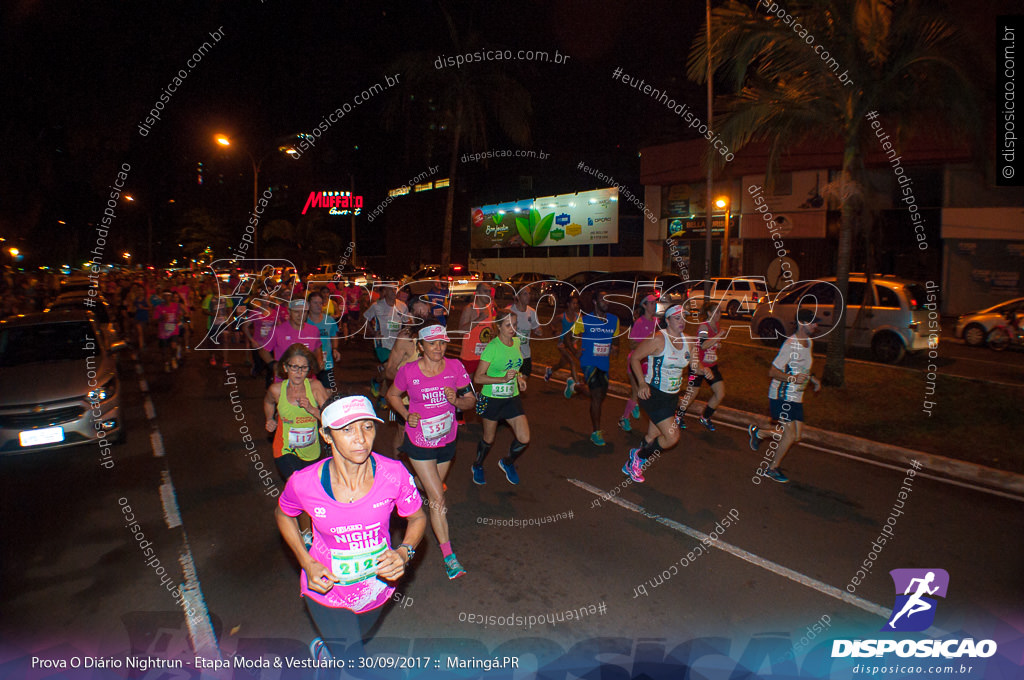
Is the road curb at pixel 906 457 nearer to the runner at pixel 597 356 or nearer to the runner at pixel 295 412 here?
the runner at pixel 597 356

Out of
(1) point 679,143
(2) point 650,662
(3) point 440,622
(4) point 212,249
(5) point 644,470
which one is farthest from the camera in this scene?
(1) point 679,143

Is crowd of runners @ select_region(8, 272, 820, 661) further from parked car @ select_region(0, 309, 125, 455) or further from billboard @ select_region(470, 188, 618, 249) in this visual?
billboard @ select_region(470, 188, 618, 249)

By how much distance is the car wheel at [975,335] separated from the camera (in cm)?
1691

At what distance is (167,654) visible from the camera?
381 centimetres

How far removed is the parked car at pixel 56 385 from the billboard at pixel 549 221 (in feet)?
97.3

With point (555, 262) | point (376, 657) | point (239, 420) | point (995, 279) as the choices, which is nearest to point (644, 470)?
point (376, 657)

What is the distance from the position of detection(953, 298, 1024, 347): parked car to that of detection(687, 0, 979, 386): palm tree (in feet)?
29.3

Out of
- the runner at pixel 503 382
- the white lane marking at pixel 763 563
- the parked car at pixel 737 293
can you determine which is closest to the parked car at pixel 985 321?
the parked car at pixel 737 293

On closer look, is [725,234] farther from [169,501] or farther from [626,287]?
[169,501]

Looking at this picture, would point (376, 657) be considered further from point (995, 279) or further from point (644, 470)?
point (995, 279)

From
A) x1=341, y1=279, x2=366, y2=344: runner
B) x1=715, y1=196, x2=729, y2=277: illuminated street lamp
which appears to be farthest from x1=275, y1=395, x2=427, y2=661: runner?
x1=715, y1=196, x2=729, y2=277: illuminated street lamp

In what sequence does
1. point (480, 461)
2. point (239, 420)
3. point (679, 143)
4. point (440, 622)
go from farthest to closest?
point (679, 143), point (239, 420), point (480, 461), point (440, 622)

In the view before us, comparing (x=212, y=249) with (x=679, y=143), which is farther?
(x=679, y=143)

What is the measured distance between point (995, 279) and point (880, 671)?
25.5 metres
